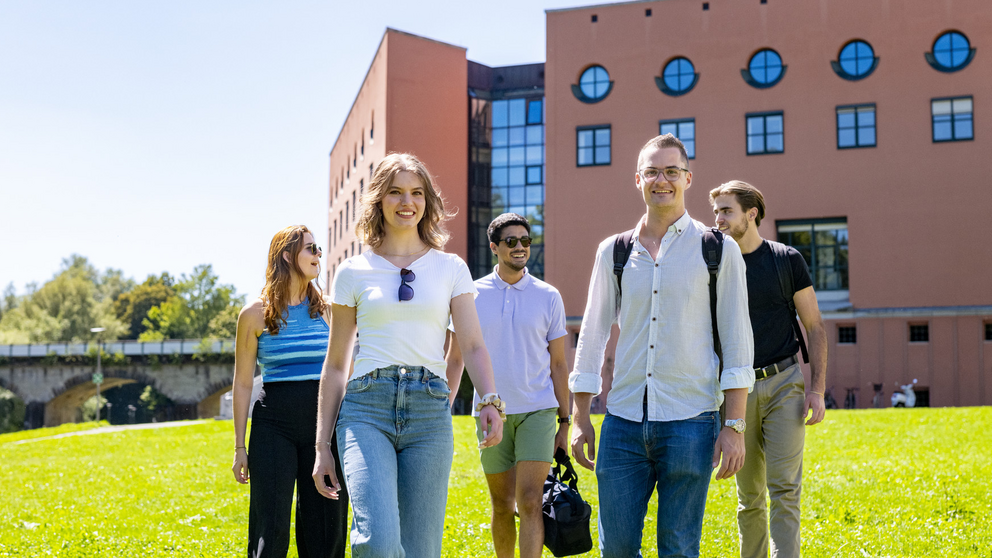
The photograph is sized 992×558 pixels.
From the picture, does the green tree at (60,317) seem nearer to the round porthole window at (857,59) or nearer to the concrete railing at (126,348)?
the concrete railing at (126,348)

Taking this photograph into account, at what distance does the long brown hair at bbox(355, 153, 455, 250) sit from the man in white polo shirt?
146 cm

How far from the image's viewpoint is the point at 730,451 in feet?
11.6

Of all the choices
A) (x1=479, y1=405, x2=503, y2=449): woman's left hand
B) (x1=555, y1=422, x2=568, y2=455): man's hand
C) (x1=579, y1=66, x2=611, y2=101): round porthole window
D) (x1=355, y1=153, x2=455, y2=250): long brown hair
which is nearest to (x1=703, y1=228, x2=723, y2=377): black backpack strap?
(x1=479, y1=405, x2=503, y2=449): woman's left hand

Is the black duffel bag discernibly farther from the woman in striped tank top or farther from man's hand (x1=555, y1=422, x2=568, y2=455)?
the woman in striped tank top

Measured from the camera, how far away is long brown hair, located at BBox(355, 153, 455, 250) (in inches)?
148

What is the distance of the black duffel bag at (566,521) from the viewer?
16.1 feet

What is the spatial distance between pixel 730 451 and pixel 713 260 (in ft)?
2.53

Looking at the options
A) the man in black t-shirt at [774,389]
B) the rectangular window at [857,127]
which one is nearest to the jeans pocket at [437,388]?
the man in black t-shirt at [774,389]

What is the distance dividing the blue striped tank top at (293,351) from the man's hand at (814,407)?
2678 millimetres

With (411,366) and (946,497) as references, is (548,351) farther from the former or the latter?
(946,497)

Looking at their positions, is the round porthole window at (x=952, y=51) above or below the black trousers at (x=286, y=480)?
above

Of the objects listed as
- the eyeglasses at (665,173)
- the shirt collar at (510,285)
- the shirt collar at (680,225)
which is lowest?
the shirt collar at (510,285)

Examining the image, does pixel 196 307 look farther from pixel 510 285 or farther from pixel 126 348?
pixel 510 285

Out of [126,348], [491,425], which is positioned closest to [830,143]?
[491,425]
